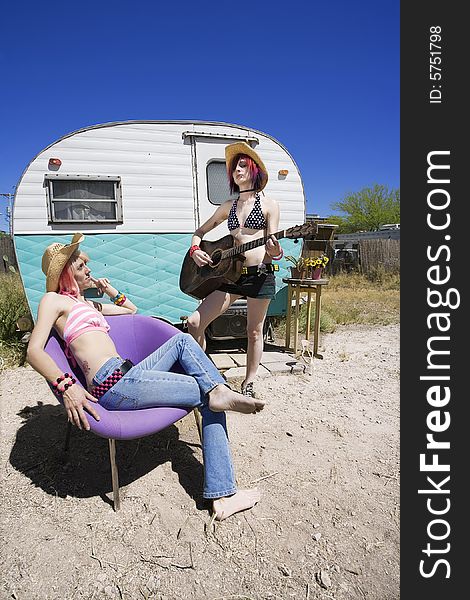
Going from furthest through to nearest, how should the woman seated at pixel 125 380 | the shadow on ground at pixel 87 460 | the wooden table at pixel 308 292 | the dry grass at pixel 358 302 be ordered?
1. the dry grass at pixel 358 302
2. the wooden table at pixel 308 292
3. the shadow on ground at pixel 87 460
4. the woman seated at pixel 125 380

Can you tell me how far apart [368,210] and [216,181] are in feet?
102

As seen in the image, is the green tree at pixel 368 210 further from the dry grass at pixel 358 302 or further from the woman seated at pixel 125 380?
the woman seated at pixel 125 380

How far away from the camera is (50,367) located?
2.08 m

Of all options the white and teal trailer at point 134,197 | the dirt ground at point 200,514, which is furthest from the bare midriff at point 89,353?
the white and teal trailer at point 134,197

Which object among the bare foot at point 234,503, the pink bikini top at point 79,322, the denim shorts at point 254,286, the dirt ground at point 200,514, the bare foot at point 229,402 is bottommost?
the dirt ground at point 200,514

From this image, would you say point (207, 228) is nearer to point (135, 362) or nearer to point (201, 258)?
point (201, 258)

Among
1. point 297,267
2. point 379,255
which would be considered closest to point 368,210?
point 379,255

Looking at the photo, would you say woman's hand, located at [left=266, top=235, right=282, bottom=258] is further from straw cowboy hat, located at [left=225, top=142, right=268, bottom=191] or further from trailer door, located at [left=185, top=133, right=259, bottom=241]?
trailer door, located at [left=185, top=133, right=259, bottom=241]

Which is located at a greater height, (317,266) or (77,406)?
(317,266)

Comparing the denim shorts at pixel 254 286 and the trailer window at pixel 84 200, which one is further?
the trailer window at pixel 84 200

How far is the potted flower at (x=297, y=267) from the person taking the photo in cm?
511

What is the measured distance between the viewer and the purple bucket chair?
2094 millimetres

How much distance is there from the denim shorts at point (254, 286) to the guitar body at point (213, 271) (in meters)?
0.06

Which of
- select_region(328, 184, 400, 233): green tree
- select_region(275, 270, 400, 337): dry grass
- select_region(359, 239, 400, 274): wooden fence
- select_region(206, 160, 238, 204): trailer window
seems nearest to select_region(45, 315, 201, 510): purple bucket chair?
select_region(206, 160, 238, 204): trailer window
